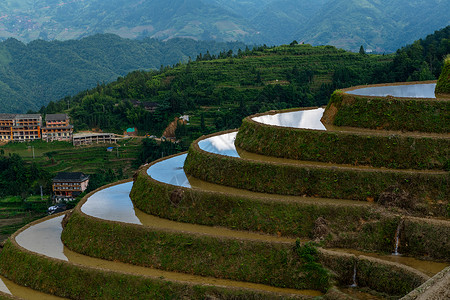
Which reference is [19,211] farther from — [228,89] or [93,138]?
[228,89]

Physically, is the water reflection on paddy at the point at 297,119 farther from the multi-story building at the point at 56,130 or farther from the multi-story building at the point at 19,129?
the multi-story building at the point at 19,129

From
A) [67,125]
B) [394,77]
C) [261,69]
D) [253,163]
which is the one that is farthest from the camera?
[261,69]

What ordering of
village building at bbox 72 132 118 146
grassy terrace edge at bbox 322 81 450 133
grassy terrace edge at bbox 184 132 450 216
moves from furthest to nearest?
village building at bbox 72 132 118 146 → grassy terrace edge at bbox 322 81 450 133 → grassy terrace edge at bbox 184 132 450 216

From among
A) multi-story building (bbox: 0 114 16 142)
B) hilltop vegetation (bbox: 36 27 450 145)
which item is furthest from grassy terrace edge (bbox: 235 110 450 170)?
multi-story building (bbox: 0 114 16 142)

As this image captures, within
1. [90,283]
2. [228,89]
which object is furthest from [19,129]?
[90,283]

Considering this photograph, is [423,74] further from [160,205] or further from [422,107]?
[160,205]

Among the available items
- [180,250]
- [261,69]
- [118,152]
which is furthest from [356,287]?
[261,69]

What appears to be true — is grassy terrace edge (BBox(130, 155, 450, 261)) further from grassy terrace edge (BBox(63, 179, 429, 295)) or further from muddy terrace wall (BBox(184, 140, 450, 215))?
grassy terrace edge (BBox(63, 179, 429, 295))
